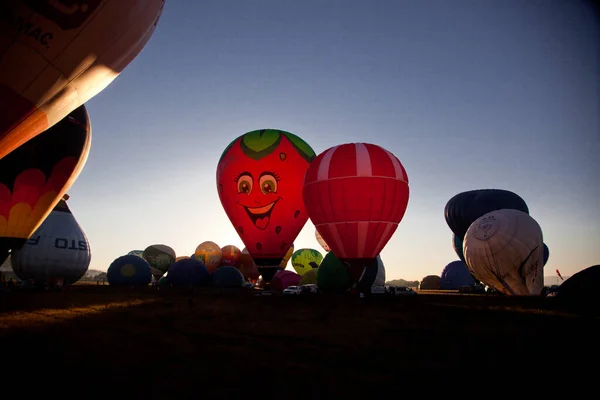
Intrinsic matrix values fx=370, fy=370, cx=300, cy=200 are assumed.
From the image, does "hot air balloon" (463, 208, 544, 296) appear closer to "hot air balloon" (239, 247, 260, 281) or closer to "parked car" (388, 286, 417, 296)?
"parked car" (388, 286, 417, 296)

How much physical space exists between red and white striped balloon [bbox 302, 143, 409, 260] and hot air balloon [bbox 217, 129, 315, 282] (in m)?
3.52

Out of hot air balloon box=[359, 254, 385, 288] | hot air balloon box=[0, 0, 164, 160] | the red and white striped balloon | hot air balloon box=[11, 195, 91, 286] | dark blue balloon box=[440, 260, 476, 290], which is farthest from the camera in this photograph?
dark blue balloon box=[440, 260, 476, 290]

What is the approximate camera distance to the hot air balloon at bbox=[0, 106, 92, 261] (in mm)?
13219

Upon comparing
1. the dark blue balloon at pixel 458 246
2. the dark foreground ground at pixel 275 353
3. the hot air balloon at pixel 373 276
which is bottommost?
the dark foreground ground at pixel 275 353

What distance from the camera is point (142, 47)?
1020 cm

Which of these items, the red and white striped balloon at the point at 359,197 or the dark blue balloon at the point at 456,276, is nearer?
the red and white striped balloon at the point at 359,197

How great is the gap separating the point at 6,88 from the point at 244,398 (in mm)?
7408

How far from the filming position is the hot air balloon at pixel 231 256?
46531 mm

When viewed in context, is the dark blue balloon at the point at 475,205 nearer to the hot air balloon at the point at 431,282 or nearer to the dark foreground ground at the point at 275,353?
the hot air balloon at the point at 431,282

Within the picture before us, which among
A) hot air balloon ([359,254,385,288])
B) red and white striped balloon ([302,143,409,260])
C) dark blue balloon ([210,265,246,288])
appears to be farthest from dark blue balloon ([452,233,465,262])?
dark blue balloon ([210,265,246,288])

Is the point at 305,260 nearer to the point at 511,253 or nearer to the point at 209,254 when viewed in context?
the point at 209,254

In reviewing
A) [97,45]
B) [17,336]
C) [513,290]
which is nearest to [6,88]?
[97,45]

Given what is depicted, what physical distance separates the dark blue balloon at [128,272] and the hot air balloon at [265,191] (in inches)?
391

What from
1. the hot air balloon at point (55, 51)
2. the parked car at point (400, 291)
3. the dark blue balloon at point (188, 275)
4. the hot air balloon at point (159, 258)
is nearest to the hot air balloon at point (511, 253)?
the parked car at point (400, 291)
